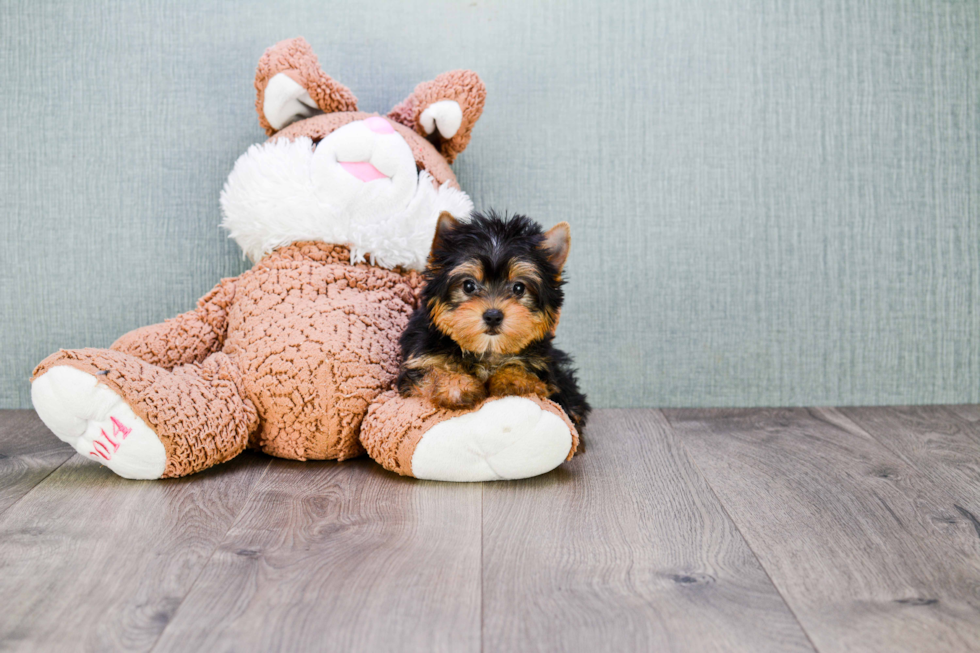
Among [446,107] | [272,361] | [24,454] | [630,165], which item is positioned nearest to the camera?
[272,361]

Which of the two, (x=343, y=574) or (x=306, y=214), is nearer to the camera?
(x=343, y=574)

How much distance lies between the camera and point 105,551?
4.37 ft

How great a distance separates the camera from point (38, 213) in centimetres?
233

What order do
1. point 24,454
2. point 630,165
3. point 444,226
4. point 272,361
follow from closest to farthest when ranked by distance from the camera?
point 444,226 < point 272,361 < point 24,454 < point 630,165

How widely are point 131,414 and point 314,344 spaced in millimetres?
Result: 435

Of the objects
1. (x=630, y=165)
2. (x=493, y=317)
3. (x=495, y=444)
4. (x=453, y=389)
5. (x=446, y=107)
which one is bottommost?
(x=495, y=444)

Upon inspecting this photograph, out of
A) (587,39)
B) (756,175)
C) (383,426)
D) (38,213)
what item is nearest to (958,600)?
(383,426)

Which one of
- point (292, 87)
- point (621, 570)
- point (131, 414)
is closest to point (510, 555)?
point (621, 570)

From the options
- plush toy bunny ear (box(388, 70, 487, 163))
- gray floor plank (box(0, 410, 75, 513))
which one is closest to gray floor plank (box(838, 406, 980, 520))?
plush toy bunny ear (box(388, 70, 487, 163))

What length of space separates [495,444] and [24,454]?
1.27 meters

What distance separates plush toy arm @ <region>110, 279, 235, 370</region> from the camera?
1912 mm

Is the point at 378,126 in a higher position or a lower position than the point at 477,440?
higher

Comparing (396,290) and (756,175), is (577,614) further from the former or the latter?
(756,175)

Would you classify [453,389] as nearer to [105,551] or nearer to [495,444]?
[495,444]
